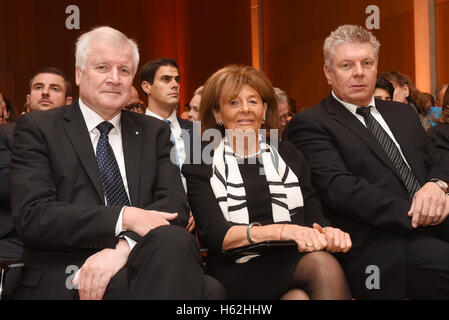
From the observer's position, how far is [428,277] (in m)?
2.30

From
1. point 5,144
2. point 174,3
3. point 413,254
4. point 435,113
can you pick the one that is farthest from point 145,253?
point 174,3

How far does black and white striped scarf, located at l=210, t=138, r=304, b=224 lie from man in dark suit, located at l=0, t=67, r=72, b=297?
0.96 metres

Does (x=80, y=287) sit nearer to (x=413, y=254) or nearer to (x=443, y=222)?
(x=413, y=254)

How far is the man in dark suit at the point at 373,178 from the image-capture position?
2357 mm

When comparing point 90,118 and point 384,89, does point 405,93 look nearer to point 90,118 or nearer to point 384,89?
point 384,89

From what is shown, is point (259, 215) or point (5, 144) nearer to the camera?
point (259, 215)

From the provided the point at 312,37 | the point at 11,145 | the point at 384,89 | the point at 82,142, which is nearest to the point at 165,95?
the point at 384,89

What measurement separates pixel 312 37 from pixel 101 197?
20.8 ft

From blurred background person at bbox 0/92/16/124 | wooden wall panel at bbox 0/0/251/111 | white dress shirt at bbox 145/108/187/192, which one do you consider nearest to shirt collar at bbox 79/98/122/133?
blurred background person at bbox 0/92/16/124

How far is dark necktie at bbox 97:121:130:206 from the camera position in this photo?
2143 millimetres

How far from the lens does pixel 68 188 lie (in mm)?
2078

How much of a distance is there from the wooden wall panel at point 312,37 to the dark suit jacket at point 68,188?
15.9ft

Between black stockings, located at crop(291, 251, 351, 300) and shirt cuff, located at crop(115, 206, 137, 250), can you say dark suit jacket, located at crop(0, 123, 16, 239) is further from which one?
black stockings, located at crop(291, 251, 351, 300)

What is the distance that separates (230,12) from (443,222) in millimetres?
7538
